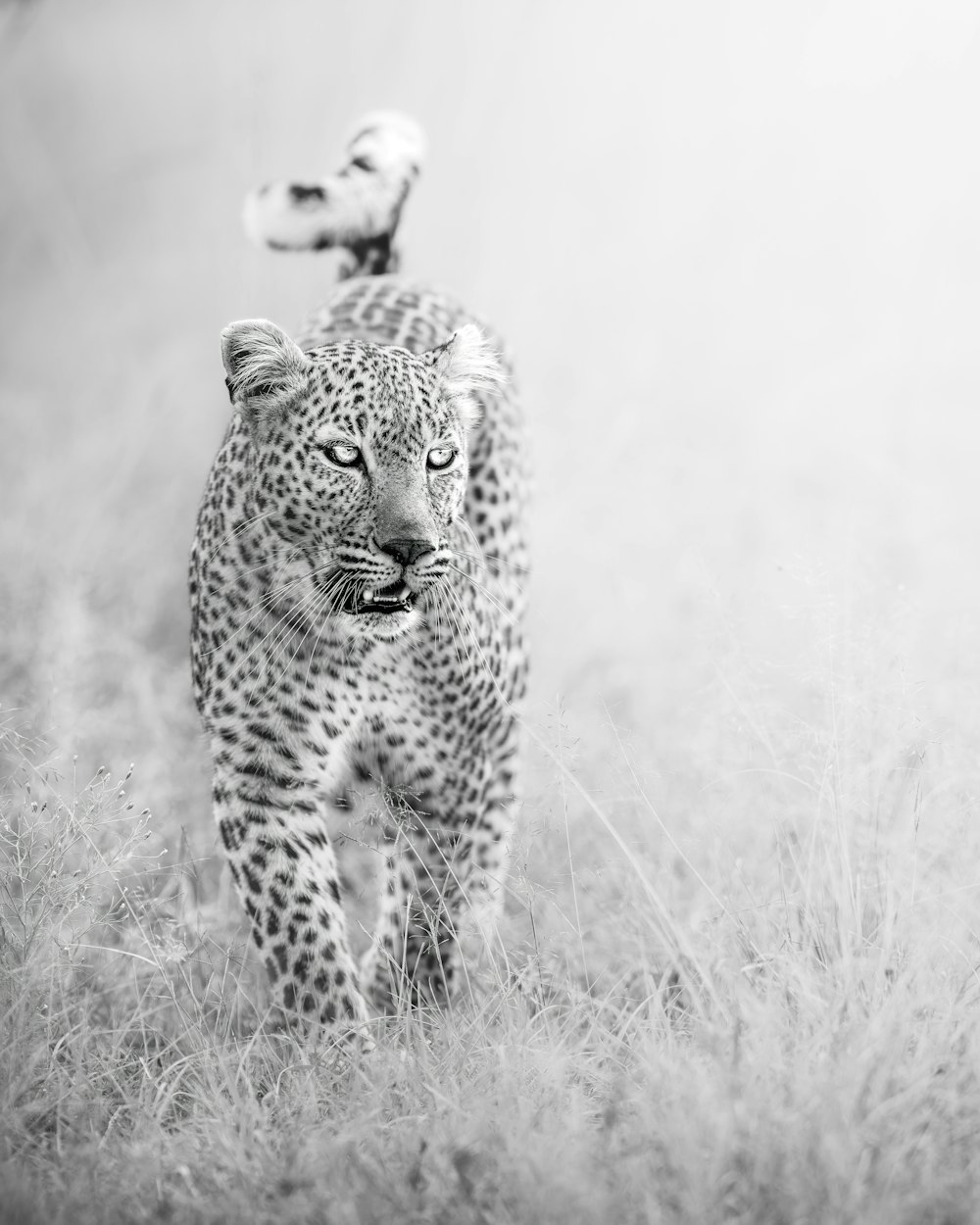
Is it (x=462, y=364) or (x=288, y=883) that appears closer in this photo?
(x=288, y=883)

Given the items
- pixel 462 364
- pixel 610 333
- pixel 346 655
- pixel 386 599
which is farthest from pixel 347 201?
pixel 610 333

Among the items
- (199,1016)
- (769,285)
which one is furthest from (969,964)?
(769,285)

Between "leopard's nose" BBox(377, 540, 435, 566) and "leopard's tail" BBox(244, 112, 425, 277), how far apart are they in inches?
97.5

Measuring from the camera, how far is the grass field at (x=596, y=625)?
2.69m

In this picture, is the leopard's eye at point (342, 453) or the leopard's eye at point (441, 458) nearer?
the leopard's eye at point (342, 453)

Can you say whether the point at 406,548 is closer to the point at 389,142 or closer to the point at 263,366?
the point at 263,366

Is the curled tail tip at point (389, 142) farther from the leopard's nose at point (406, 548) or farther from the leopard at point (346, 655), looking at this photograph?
the leopard's nose at point (406, 548)

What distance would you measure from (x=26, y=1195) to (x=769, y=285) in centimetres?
1015

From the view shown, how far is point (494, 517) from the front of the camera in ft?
17.5

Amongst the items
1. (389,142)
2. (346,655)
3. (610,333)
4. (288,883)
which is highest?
(389,142)

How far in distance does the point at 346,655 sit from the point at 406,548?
2.07ft

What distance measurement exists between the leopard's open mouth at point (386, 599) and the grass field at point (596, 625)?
0.63m

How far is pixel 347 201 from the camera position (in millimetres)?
5734

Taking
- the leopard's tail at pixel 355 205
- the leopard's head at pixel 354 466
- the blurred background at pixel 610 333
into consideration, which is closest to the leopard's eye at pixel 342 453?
the leopard's head at pixel 354 466
